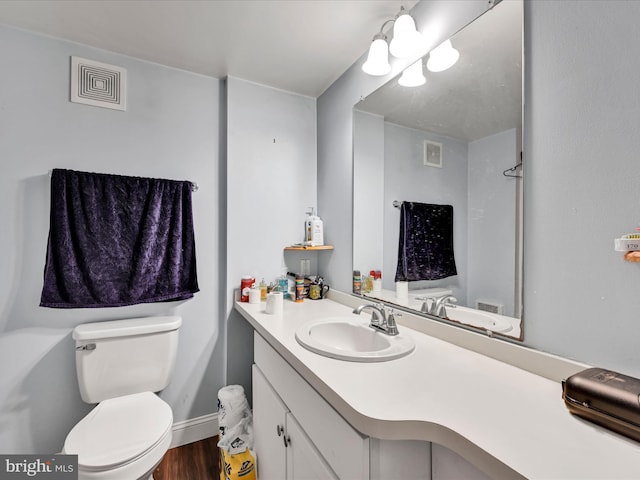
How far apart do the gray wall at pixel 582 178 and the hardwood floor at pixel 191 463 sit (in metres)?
1.70

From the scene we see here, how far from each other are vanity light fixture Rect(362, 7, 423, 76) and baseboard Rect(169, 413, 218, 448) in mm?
2224

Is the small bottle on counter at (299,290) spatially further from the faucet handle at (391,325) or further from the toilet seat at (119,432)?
the toilet seat at (119,432)

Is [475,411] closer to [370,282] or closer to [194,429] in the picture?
[370,282]

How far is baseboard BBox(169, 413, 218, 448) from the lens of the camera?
1774 millimetres

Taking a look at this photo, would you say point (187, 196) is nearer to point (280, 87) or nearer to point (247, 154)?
point (247, 154)

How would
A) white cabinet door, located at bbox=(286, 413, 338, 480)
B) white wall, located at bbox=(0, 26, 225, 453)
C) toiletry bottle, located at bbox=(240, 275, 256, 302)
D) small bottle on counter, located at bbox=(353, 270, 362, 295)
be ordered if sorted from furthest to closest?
toiletry bottle, located at bbox=(240, 275, 256, 302) < small bottle on counter, located at bbox=(353, 270, 362, 295) < white wall, located at bbox=(0, 26, 225, 453) < white cabinet door, located at bbox=(286, 413, 338, 480)

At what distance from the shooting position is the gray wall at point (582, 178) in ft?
2.35

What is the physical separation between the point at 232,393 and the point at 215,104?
1.78 m

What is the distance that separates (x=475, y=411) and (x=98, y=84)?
2.22m

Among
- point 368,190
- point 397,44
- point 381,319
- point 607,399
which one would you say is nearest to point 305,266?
point 368,190

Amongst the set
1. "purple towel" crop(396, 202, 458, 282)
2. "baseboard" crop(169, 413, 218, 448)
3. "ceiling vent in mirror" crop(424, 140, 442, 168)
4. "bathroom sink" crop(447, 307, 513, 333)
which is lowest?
"baseboard" crop(169, 413, 218, 448)

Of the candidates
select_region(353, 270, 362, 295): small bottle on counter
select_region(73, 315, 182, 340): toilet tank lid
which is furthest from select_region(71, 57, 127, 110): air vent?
select_region(353, 270, 362, 295): small bottle on counter

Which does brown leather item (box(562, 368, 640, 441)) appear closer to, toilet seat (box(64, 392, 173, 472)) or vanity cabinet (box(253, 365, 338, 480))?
vanity cabinet (box(253, 365, 338, 480))


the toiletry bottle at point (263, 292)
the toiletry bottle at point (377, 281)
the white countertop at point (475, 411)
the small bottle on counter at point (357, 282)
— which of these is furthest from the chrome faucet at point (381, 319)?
the toiletry bottle at point (263, 292)
